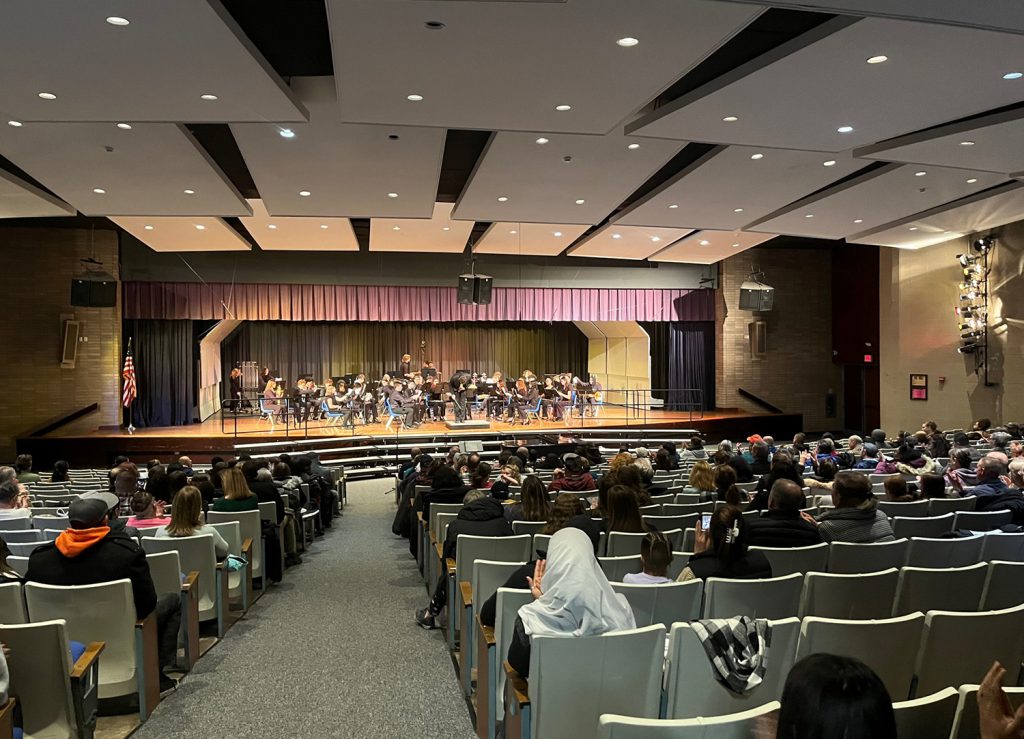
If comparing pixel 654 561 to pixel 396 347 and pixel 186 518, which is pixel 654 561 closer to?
pixel 186 518

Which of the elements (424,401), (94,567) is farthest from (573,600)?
(424,401)

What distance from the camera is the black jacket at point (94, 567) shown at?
3693 millimetres

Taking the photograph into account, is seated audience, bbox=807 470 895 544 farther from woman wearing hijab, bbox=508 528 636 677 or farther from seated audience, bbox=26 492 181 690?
seated audience, bbox=26 492 181 690

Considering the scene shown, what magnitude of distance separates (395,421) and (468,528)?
42.4 ft

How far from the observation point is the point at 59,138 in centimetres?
816

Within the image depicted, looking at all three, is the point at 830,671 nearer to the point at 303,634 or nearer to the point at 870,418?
the point at 303,634

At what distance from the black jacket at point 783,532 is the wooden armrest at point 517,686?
69.1 inches

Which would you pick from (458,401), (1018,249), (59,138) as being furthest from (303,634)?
(1018,249)

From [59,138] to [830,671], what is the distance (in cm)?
910

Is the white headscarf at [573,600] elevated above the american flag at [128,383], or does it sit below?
below

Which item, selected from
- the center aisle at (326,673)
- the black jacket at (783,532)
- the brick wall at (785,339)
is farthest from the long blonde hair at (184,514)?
the brick wall at (785,339)

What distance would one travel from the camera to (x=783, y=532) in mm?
4219

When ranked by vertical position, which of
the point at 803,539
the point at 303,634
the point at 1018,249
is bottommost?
the point at 303,634

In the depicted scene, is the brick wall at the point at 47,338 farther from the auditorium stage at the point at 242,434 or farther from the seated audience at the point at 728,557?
the seated audience at the point at 728,557
